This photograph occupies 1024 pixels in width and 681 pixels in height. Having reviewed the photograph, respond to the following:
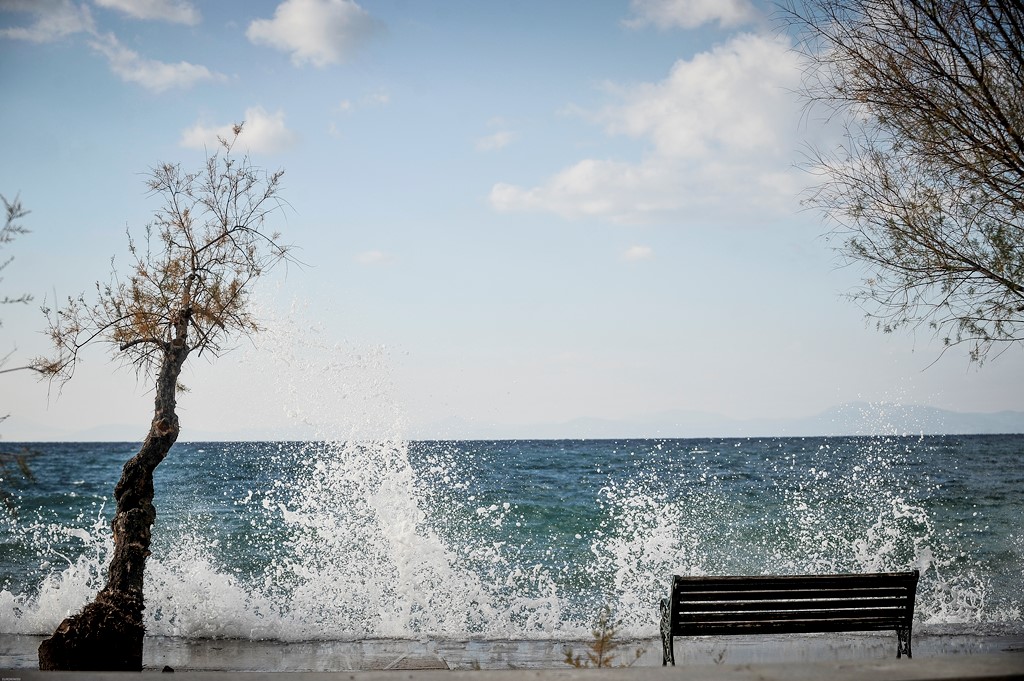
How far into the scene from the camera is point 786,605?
5512 millimetres

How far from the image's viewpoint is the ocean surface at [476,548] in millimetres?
9508

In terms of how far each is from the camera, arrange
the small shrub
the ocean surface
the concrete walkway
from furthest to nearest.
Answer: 1. the ocean surface
2. the small shrub
3. the concrete walkway

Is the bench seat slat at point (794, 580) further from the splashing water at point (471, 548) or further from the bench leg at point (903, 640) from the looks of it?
the splashing water at point (471, 548)

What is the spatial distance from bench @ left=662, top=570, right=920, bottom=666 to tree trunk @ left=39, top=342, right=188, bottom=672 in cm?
395

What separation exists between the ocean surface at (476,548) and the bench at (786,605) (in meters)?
3.26

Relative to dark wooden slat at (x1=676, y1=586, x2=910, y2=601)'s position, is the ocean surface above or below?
below

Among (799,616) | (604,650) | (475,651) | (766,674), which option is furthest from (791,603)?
(475,651)

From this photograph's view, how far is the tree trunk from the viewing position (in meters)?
5.80

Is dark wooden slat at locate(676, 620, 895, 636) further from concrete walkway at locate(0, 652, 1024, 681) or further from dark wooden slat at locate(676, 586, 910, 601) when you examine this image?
concrete walkway at locate(0, 652, 1024, 681)

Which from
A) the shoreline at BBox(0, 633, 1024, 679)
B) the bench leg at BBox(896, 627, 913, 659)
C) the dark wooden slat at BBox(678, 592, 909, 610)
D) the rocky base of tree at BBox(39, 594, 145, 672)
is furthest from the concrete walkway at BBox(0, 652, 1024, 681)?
the shoreline at BBox(0, 633, 1024, 679)

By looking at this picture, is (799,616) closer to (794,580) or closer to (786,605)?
(786,605)

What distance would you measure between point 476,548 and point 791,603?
996 cm

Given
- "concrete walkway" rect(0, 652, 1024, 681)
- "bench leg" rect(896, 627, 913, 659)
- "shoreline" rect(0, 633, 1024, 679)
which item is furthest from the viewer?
"shoreline" rect(0, 633, 1024, 679)

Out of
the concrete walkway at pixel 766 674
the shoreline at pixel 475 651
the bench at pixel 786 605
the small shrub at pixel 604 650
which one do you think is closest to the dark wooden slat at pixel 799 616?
the bench at pixel 786 605
